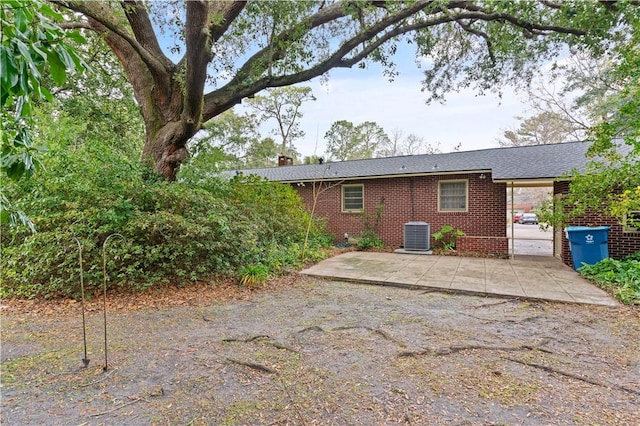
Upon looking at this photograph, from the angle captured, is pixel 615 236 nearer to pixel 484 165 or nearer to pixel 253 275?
pixel 484 165

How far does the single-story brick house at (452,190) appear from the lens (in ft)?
27.6

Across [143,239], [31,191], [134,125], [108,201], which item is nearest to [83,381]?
[143,239]

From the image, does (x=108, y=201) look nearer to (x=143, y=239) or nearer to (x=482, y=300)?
(x=143, y=239)

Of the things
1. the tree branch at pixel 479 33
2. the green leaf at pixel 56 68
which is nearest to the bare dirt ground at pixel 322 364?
the green leaf at pixel 56 68

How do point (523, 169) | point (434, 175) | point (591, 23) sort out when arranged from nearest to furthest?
point (591, 23)
point (523, 169)
point (434, 175)

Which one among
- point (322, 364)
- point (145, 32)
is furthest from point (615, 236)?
point (145, 32)

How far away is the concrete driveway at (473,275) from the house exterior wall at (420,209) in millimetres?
1094

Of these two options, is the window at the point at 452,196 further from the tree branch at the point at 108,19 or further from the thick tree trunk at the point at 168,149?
the tree branch at the point at 108,19

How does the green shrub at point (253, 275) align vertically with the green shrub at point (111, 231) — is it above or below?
below

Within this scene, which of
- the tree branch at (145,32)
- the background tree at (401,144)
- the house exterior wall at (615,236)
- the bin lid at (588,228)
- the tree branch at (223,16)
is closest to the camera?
the tree branch at (223,16)

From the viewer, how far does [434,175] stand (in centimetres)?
1022

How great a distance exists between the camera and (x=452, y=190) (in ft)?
33.3

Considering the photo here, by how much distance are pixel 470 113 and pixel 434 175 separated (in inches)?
442

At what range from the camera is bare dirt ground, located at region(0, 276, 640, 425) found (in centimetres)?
225
